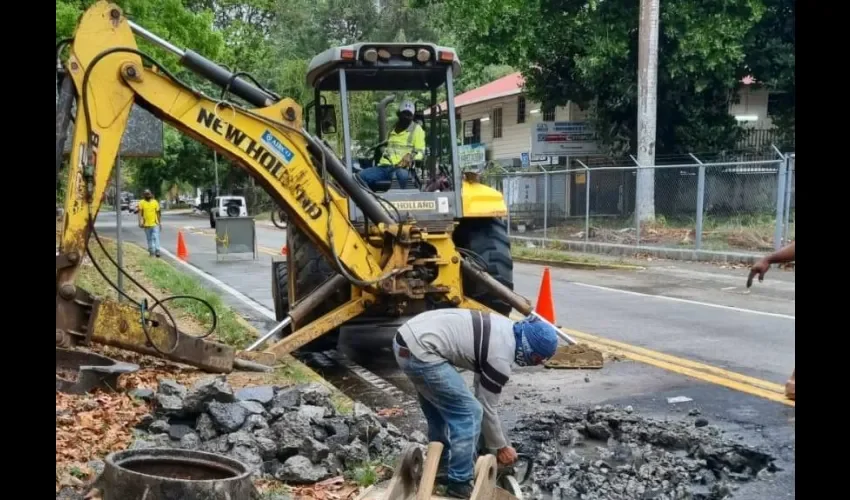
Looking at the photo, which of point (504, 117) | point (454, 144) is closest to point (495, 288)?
point (454, 144)

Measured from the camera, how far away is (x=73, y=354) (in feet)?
22.8

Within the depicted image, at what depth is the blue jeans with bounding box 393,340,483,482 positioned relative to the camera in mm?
4718

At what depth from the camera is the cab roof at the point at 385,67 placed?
8586 millimetres

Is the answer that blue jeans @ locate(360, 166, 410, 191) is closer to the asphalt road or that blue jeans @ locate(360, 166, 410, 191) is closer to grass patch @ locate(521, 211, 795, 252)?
the asphalt road

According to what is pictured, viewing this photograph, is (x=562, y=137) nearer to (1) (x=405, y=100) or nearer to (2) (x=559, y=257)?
(2) (x=559, y=257)

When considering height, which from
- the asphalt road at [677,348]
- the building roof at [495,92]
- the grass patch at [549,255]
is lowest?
the grass patch at [549,255]

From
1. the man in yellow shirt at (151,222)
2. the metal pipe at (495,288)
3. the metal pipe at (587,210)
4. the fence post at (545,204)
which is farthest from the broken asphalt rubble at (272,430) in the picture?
the fence post at (545,204)

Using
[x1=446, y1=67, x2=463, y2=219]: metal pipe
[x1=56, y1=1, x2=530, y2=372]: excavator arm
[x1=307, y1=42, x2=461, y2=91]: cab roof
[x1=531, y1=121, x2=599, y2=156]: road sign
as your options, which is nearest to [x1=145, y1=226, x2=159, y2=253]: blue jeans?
[x1=531, y1=121, x2=599, y2=156]: road sign

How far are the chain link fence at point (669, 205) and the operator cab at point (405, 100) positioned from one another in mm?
10772

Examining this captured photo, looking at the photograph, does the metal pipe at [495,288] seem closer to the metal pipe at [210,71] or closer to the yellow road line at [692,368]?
the yellow road line at [692,368]

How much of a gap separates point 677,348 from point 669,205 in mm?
13588
